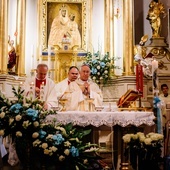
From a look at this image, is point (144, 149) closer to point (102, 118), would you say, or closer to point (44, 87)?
point (102, 118)

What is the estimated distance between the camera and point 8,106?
4.00 meters

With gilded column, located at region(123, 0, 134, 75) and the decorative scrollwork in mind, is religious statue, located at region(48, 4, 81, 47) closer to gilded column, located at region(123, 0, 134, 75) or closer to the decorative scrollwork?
gilded column, located at region(123, 0, 134, 75)

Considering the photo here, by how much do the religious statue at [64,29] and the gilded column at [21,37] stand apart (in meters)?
0.66

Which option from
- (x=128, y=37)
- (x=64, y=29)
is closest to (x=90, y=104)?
(x=128, y=37)

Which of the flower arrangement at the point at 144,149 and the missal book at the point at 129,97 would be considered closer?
the flower arrangement at the point at 144,149

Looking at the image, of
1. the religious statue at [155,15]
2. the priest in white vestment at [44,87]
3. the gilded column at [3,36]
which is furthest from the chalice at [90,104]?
the religious statue at [155,15]

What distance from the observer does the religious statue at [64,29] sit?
8531 millimetres

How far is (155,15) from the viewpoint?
317 inches

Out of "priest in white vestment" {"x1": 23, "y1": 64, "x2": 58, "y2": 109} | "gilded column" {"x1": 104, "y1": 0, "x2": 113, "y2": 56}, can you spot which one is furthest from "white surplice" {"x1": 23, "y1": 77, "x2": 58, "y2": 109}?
"gilded column" {"x1": 104, "y1": 0, "x2": 113, "y2": 56}

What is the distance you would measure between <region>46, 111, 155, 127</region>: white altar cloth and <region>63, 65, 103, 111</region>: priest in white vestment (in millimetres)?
707

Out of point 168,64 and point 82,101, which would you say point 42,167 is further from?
point 168,64

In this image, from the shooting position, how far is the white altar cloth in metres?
4.48

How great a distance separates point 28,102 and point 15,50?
443 cm

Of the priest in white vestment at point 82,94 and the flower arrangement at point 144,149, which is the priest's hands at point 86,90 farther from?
the flower arrangement at point 144,149
